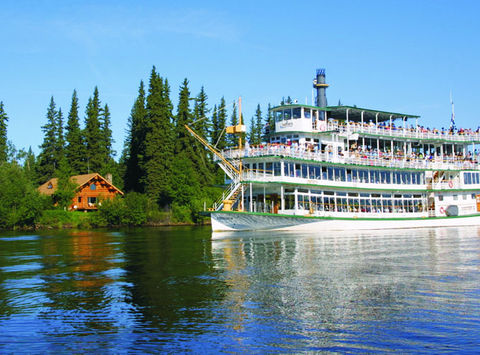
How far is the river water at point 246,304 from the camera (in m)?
9.38

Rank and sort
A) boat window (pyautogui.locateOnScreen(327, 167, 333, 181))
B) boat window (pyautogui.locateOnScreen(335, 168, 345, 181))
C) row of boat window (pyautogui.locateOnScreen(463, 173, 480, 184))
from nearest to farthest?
boat window (pyautogui.locateOnScreen(327, 167, 333, 181)), boat window (pyautogui.locateOnScreen(335, 168, 345, 181)), row of boat window (pyautogui.locateOnScreen(463, 173, 480, 184))

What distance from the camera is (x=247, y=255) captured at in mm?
22125

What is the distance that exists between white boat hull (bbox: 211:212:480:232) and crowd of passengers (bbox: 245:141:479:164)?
16.9 ft

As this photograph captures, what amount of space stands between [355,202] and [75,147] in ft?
175

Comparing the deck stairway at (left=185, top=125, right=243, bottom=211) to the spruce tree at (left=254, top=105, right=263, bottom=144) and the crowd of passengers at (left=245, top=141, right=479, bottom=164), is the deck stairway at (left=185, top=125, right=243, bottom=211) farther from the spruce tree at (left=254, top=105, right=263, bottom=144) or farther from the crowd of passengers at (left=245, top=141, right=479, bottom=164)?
the spruce tree at (left=254, top=105, right=263, bottom=144)

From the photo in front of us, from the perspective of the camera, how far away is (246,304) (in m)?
12.3

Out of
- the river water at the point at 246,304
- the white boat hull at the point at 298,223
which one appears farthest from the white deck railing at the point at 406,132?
the river water at the point at 246,304

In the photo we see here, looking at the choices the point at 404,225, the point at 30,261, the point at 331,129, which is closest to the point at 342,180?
the point at 331,129

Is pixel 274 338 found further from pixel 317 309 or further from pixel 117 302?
pixel 117 302

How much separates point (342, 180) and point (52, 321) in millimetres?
33718

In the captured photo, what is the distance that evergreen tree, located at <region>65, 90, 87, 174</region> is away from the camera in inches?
3169

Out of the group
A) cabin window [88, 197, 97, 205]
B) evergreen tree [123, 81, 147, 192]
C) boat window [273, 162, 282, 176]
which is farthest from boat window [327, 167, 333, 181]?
cabin window [88, 197, 97, 205]

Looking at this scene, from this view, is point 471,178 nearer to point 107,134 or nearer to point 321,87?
point 321,87

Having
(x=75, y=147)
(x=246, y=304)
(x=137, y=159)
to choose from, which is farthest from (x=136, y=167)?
(x=246, y=304)
